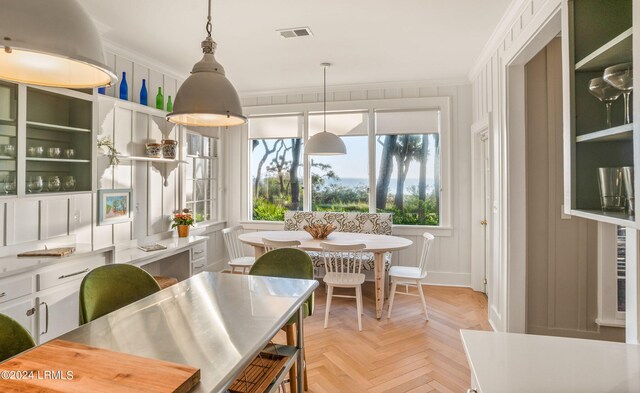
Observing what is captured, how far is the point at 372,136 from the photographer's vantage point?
5051 millimetres

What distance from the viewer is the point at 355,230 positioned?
4.84m

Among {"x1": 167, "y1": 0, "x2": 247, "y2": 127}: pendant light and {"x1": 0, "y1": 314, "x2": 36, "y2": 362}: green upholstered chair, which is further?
{"x1": 167, "y1": 0, "x2": 247, "y2": 127}: pendant light

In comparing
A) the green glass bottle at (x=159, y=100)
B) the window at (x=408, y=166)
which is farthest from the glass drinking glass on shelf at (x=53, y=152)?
the window at (x=408, y=166)

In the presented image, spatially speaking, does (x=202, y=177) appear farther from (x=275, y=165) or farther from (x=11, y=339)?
(x=11, y=339)

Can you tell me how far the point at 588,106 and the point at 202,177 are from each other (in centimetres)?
452

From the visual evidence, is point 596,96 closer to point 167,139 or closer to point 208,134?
point 167,139

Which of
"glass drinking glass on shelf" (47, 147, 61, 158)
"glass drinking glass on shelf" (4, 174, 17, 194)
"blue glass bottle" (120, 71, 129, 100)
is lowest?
"glass drinking glass on shelf" (4, 174, 17, 194)

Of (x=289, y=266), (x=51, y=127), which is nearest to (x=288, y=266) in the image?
(x=289, y=266)

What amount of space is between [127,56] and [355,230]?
132 inches

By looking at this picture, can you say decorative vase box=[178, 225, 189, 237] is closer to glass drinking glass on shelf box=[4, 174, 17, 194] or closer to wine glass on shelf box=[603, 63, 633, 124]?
glass drinking glass on shelf box=[4, 174, 17, 194]

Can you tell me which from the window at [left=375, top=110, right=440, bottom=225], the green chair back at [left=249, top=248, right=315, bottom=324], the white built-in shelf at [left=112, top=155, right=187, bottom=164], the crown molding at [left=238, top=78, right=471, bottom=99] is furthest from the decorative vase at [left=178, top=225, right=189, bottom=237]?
the window at [left=375, top=110, right=440, bottom=225]

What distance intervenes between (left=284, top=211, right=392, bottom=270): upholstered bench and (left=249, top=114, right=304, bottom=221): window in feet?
1.15

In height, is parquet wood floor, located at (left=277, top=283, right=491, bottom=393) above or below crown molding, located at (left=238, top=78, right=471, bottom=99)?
below

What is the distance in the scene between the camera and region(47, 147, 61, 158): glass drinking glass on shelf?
264 cm
